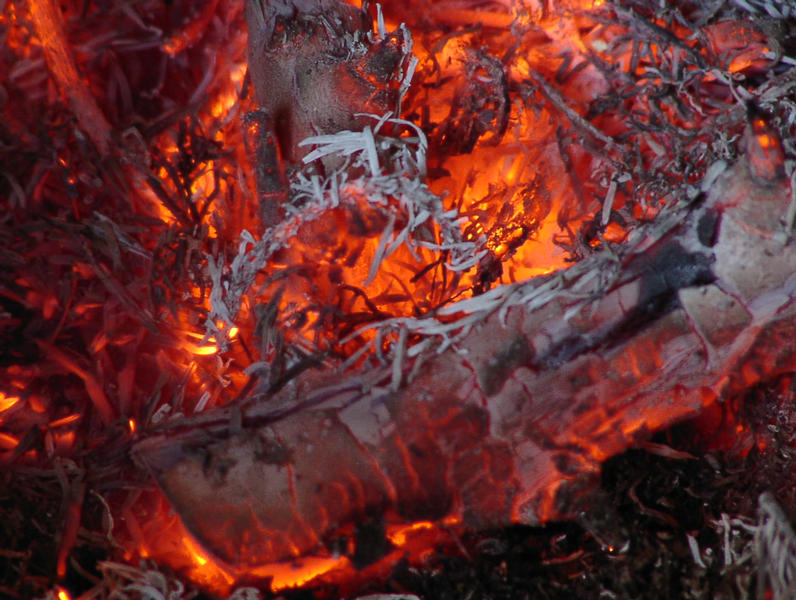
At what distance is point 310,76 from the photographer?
99 centimetres

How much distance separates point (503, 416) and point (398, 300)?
0.93ft

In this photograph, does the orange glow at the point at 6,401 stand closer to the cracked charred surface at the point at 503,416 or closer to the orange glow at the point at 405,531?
the cracked charred surface at the point at 503,416

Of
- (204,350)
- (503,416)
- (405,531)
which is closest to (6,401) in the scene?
(204,350)

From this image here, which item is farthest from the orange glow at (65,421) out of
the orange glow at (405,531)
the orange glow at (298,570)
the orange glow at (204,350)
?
the orange glow at (405,531)

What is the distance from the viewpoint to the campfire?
793 millimetres

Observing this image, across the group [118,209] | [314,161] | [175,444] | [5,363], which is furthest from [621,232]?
[5,363]

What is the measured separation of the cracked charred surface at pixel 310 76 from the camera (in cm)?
99

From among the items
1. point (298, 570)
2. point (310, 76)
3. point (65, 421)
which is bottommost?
point (298, 570)

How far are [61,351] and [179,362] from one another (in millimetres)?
188

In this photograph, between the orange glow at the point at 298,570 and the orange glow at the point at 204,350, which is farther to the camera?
the orange glow at the point at 204,350

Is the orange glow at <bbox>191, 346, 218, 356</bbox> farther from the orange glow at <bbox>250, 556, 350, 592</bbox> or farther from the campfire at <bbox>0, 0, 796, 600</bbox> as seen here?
the orange glow at <bbox>250, 556, 350, 592</bbox>

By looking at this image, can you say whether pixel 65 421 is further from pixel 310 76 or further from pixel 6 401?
pixel 310 76

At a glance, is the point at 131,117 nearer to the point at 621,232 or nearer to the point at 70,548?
the point at 70,548

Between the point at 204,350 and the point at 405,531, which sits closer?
the point at 405,531
